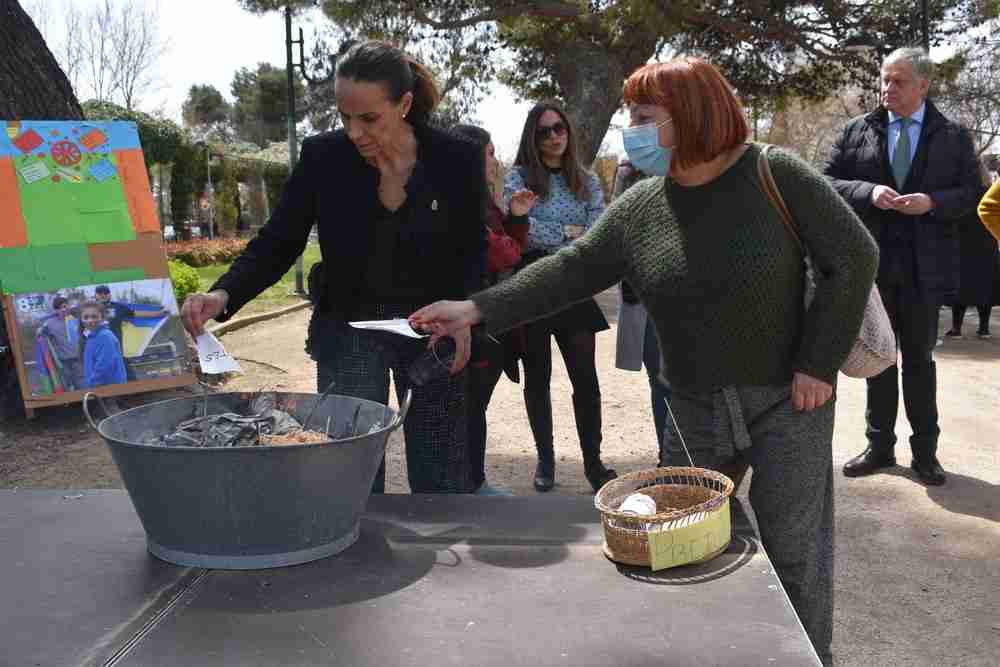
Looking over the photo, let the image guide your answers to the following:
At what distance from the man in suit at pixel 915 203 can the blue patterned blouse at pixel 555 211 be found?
44.0 inches

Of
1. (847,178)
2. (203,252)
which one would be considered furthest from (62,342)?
(203,252)

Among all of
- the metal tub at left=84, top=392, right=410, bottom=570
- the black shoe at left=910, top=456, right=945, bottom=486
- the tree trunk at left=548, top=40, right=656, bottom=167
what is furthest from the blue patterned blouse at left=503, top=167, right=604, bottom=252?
the tree trunk at left=548, top=40, right=656, bottom=167

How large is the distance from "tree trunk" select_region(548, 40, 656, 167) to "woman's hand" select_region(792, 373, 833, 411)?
11976mm

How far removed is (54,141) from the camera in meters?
5.73

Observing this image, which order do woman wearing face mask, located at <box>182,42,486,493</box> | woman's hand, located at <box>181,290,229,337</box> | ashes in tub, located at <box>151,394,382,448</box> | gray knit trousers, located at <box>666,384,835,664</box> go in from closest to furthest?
ashes in tub, located at <box>151,394,382,448</box> → gray knit trousers, located at <box>666,384,835,664</box> → woman's hand, located at <box>181,290,229,337</box> → woman wearing face mask, located at <box>182,42,486,493</box>

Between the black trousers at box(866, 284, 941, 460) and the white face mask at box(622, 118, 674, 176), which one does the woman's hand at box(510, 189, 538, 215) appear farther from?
the white face mask at box(622, 118, 674, 176)

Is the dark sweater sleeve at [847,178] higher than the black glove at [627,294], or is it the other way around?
the dark sweater sleeve at [847,178]

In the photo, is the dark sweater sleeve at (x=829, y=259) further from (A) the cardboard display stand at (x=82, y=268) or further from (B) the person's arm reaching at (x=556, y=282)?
(A) the cardboard display stand at (x=82, y=268)

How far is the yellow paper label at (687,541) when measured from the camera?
1773 mm

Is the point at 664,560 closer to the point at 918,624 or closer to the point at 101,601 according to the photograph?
the point at 101,601

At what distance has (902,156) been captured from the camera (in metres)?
4.41

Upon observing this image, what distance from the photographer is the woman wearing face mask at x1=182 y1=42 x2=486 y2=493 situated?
255 cm

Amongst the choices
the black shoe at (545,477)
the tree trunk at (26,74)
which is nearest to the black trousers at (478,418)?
the black shoe at (545,477)

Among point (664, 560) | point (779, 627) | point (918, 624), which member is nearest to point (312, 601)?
point (664, 560)
